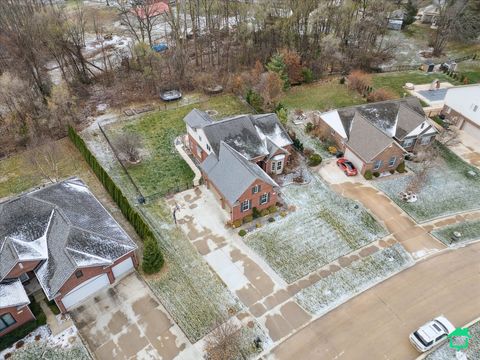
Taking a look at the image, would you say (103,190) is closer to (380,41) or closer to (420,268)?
(420,268)

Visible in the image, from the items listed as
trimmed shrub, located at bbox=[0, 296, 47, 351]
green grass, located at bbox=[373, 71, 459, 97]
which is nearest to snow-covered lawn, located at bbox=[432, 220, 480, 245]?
green grass, located at bbox=[373, 71, 459, 97]

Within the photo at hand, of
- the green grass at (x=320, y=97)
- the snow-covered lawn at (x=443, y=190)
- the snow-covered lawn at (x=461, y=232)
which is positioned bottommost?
the snow-covered lawn at (x=461, y=232)

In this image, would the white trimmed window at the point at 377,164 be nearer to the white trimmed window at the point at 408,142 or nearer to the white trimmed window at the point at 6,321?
the white trimmed window at the point at 408,142

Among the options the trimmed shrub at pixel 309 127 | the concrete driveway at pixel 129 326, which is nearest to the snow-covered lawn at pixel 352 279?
the concrete driveway at pixel 129 326

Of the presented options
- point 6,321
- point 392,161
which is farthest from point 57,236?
point 392,161

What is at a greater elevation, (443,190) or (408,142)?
(408,142)

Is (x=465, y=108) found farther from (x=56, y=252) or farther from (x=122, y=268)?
(x=56, y=252)

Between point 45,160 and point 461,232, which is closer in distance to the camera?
point 461,232
